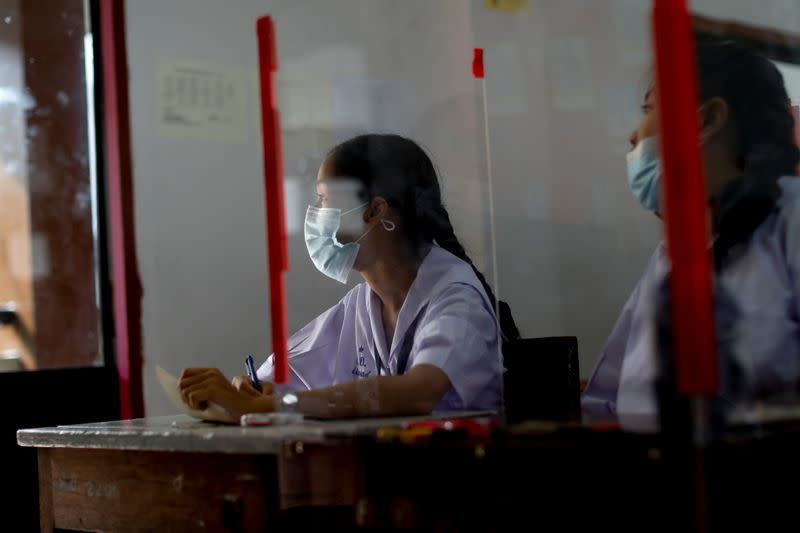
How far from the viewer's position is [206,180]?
2602 mm

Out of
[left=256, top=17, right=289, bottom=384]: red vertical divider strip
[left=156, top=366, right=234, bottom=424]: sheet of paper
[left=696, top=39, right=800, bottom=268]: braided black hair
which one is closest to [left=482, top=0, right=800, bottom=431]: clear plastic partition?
[left=696, top=39, right=800, bottom=268]: braided black hair

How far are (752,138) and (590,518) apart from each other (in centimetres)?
53

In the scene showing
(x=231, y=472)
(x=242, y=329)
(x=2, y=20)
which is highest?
(x=2, y=20)

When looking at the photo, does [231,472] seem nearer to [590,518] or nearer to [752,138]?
[590,518]

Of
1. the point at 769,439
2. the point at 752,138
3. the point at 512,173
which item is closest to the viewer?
the point at 769,439

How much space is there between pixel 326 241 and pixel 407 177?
0.56 feet

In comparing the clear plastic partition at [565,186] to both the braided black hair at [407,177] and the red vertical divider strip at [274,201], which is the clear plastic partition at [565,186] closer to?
the braided black hair at [407,177]

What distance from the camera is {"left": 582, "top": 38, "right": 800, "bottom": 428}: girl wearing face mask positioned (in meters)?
1.15

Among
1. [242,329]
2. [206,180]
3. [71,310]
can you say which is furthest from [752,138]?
[71,310]

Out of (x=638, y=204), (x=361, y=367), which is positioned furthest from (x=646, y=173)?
(x=361, y=367)

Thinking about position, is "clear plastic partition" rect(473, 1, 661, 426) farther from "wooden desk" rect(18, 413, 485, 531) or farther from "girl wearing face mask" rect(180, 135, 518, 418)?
"wooden desk" rect(18, 413, 485, 531)

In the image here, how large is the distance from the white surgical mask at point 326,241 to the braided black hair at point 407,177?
7 centimetres

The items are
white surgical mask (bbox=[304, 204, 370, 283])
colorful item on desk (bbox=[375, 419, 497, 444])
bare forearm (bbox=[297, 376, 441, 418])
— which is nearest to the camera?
colorful item on desk (bbox=[375, 419, 497, 444])

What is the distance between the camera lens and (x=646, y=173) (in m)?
1.29
